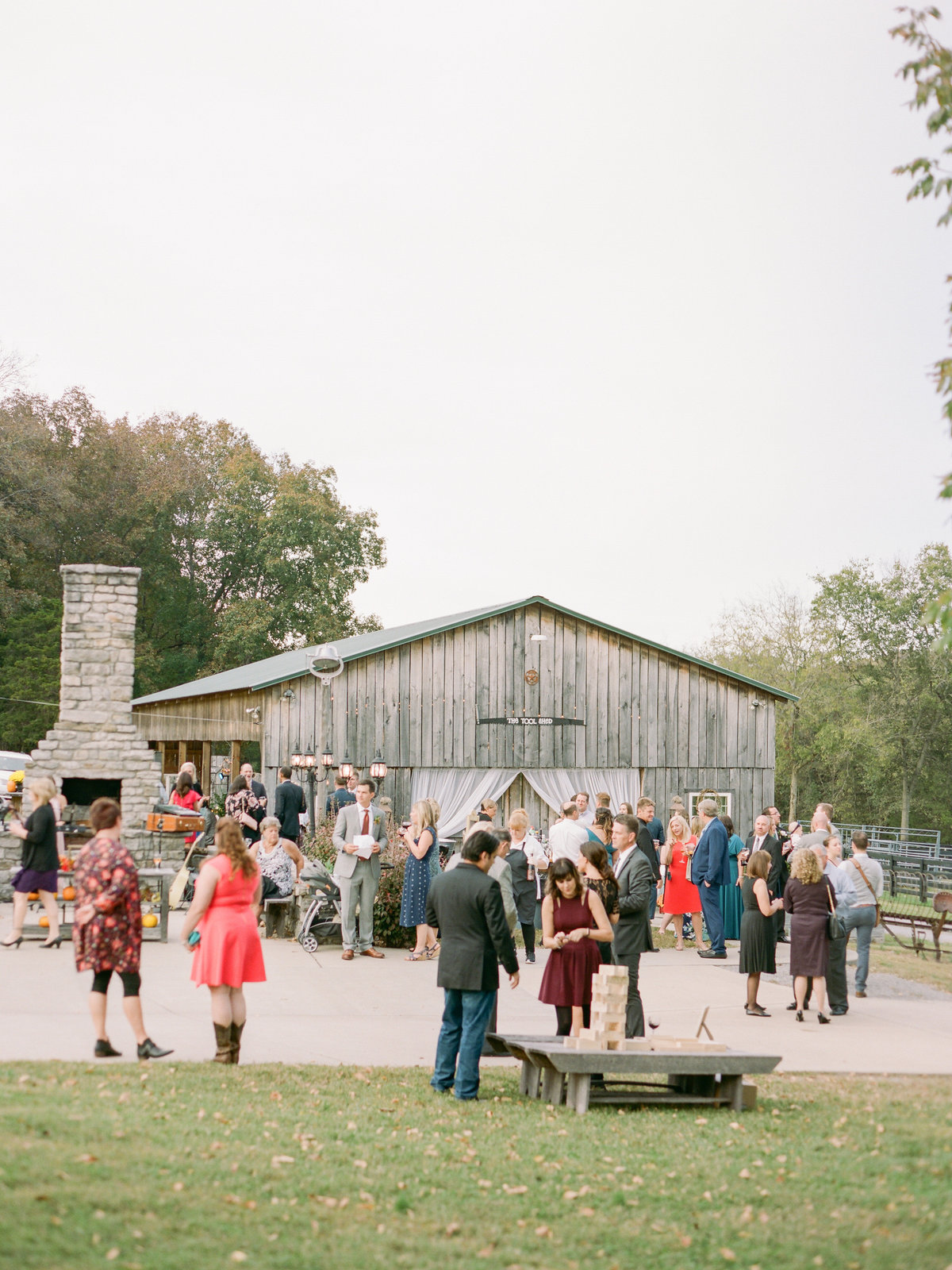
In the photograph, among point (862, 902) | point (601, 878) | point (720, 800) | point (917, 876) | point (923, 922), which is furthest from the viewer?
point (720, 800)

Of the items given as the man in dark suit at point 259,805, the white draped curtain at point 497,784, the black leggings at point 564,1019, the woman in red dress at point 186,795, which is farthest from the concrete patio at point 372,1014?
the white draped curtain at point 497,784

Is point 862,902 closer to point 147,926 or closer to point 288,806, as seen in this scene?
point 288,806

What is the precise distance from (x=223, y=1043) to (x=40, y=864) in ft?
17.8

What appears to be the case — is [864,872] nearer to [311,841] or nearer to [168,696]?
[311,841]

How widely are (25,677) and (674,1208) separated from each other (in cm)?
4097

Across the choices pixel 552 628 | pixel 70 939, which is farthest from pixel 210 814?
pixel 552 628

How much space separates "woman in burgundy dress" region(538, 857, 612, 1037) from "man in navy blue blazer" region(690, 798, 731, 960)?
22.3 ft

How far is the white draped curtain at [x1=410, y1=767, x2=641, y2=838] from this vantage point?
25922mm

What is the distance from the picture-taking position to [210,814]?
17922mm

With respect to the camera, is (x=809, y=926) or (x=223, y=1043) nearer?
(x=223, y=1043)

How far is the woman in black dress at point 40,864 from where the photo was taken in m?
12.8

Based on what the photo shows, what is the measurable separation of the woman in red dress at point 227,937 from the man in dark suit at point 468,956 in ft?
4.37

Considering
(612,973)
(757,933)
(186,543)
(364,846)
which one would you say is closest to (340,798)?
(364,846)

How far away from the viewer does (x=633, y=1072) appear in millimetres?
7895
